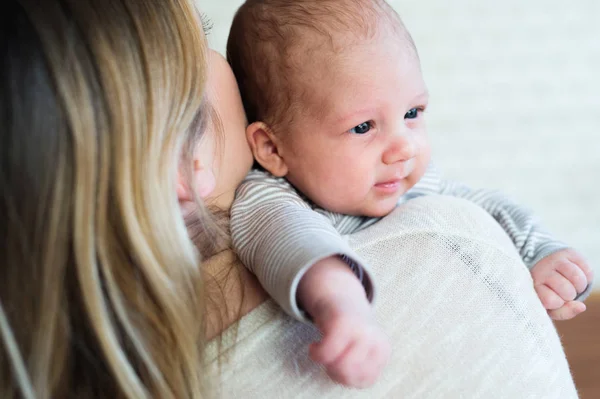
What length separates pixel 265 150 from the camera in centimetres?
89

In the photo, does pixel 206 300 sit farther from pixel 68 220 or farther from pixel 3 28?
pixel 3 28

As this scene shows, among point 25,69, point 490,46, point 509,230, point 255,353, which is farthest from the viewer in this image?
point 490,46

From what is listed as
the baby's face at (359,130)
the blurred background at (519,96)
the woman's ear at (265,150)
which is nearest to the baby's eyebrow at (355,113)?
the baby's face at (359,130)

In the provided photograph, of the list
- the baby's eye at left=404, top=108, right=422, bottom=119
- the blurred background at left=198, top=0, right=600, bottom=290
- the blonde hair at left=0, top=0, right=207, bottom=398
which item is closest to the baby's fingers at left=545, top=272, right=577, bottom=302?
the baby's eye at left=404, top=108, right=422, bottom=119

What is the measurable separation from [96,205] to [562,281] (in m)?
0.64

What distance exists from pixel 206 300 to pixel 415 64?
0.42 meters

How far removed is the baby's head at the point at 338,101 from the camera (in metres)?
0.82

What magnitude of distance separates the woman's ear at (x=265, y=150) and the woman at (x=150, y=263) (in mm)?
145

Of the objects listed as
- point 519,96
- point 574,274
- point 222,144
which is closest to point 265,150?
point 222,144

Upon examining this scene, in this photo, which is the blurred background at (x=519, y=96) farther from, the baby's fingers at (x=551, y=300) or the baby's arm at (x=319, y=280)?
the baby's arm at (x=319, y=280)

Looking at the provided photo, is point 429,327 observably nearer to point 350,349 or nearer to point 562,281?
point 350,349

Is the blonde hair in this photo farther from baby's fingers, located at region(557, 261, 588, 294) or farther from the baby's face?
baby's fingers, located at region(557, 261, 588, 294)

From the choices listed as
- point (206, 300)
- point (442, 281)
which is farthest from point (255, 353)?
point (442, 281)

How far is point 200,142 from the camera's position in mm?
724
